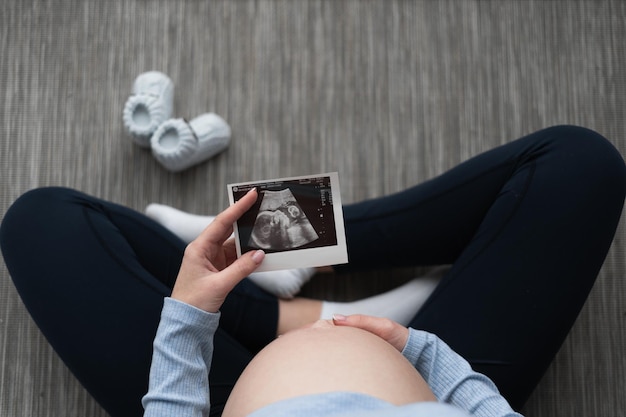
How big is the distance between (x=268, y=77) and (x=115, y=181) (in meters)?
0.48

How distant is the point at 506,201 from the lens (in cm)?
101

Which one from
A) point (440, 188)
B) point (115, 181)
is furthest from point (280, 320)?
point (115, 181)

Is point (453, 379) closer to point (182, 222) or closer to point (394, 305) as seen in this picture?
point (394, 305)

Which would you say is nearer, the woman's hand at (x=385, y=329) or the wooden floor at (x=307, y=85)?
the woman's hand at (x=385, y=329)

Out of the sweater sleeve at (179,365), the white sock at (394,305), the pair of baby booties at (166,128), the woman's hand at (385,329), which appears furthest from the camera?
the pair of baby booties at (166,128)

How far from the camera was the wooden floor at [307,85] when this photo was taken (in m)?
1.36

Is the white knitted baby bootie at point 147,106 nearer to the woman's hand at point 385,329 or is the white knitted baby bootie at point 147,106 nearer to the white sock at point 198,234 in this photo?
the white sock at point 198,234

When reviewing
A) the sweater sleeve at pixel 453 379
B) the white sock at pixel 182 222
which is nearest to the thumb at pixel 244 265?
the sweater sleeve at pixel 453 379

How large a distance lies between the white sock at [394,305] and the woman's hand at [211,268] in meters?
0.38

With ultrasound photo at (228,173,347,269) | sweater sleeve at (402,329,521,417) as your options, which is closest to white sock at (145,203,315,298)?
ultrasound photo at (228,173,347,269)

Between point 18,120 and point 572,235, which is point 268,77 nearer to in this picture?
point 18,120

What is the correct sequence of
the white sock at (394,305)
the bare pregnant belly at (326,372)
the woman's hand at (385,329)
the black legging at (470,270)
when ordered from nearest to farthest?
the bare pregnant belly at (326,372) → the woman's hand at (385,329) → the black legging at (470,270) → the white sock at (394,305)

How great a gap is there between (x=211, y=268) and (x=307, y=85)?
0.69 metres

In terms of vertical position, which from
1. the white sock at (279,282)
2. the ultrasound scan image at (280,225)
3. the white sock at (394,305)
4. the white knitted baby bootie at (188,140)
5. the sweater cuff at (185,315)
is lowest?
the white sock at (394,305)
